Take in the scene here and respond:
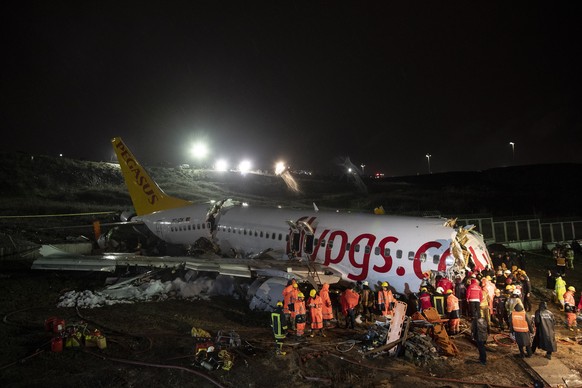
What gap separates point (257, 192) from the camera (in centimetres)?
7812

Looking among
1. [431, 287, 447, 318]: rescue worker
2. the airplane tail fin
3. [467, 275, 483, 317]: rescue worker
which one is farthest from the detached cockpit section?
the airplane tail fin

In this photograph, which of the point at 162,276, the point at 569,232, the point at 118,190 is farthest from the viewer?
the point at 118,190

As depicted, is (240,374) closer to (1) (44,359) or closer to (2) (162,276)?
(1) (44,359)

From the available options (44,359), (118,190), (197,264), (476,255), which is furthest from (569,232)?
(118,190)

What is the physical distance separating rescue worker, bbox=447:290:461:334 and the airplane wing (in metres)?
5.00

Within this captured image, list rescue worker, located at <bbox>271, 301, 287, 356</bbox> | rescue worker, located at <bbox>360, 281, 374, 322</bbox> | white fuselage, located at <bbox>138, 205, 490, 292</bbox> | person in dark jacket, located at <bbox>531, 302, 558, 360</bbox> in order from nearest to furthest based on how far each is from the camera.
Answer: person in dark jacket, located at <bbox>531, 302, 558, 360</bbox> → rescue worker, located at <bbox>271, 301, 287, 356</bbox> → rescue worker, located at <bbox>360, 281, 374, 322</bbox> → white fuselage, located at <bbox>138, 205, 490, 292</bbox>

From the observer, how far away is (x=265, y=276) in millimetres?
18641

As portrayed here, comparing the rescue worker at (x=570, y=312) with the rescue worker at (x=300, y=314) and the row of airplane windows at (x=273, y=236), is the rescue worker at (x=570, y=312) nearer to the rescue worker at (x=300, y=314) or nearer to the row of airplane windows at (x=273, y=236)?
the row of airplane windows at (x=273, y=236)

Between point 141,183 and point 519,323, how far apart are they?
996 inches

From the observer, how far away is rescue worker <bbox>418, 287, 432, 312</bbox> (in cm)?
1454

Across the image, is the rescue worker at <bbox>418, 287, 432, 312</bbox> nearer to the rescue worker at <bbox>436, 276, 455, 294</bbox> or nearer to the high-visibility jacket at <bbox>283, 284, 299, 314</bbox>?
the rescue worker at <bbox>436, 276, 455, 294</bbox>

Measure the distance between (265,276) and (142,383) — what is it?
8256mm

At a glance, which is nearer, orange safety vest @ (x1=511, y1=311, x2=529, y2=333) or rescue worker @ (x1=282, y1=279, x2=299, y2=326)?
orange safety vest @ (x1=511, y1=311, x2=529, y2=333)

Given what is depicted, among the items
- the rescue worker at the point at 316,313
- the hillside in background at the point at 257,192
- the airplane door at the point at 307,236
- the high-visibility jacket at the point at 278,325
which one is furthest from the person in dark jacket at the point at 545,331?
the hillside in background at the point at 257,192
